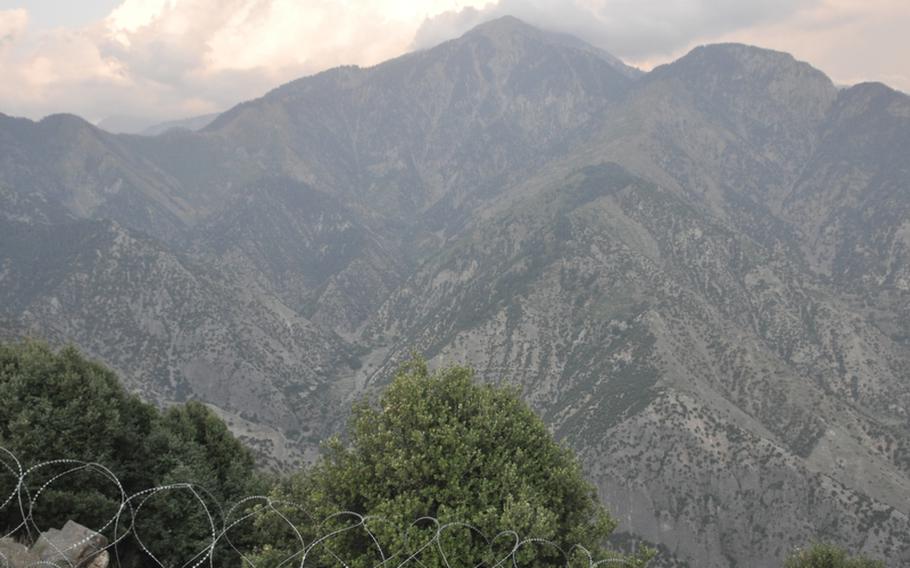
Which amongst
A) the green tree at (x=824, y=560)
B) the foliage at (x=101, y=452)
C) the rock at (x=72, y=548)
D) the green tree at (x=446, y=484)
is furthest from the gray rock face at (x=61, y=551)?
the green tree at (x=824, y=560)

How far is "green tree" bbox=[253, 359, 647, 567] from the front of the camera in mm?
22359

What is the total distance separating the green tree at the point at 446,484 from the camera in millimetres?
22359

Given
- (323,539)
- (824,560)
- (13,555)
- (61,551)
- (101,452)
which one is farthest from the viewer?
(824,560)

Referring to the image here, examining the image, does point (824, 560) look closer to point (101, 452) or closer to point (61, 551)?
point (61, 551)

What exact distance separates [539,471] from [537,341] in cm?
16916

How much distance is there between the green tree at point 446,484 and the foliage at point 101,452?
5867 mm

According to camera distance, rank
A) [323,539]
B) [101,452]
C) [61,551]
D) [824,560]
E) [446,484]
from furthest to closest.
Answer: [824,560]
[101,452]
[446,484]
[323,539]
[61,551]

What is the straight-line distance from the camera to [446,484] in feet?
80.9

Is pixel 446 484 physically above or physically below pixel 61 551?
above

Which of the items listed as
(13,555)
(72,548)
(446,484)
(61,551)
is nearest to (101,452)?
(13,555)

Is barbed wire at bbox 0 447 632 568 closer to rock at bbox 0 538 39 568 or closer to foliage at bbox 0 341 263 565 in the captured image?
rock at bbox 0 538 39 568

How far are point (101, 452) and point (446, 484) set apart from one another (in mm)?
20760

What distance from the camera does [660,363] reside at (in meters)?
149

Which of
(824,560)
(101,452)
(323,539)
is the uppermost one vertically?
(323,539)
